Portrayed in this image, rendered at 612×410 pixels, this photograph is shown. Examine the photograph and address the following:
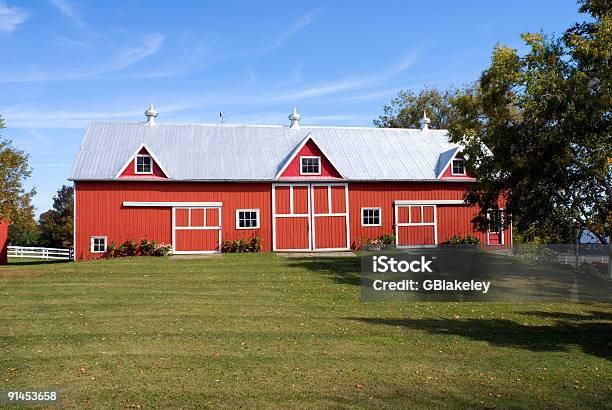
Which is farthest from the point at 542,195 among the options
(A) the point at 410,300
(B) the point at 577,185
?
(A) the point at 410,300

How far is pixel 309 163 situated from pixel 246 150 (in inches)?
154

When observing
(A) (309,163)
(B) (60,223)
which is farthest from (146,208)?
(B) (60,223)

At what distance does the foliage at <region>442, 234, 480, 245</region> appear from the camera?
3221 centimetres

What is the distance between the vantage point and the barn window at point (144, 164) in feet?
99.1

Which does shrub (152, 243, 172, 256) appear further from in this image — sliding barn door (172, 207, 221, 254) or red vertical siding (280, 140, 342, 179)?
red vertical siding (280, 140, 342, 179)

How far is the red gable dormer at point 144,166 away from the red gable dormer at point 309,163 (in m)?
6.36

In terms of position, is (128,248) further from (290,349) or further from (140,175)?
(290,349)

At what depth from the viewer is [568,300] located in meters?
18.4

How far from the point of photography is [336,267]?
2475 cm

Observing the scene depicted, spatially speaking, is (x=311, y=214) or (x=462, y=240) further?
(x=462, y=240)

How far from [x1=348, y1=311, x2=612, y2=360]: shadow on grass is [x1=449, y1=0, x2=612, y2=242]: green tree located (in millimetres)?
7200

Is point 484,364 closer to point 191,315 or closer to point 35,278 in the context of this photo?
point 191,315

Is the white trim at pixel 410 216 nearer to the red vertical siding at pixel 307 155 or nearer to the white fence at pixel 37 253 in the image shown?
the red vertical siding at pixel 307 155

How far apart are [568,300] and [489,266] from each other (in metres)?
5.08
